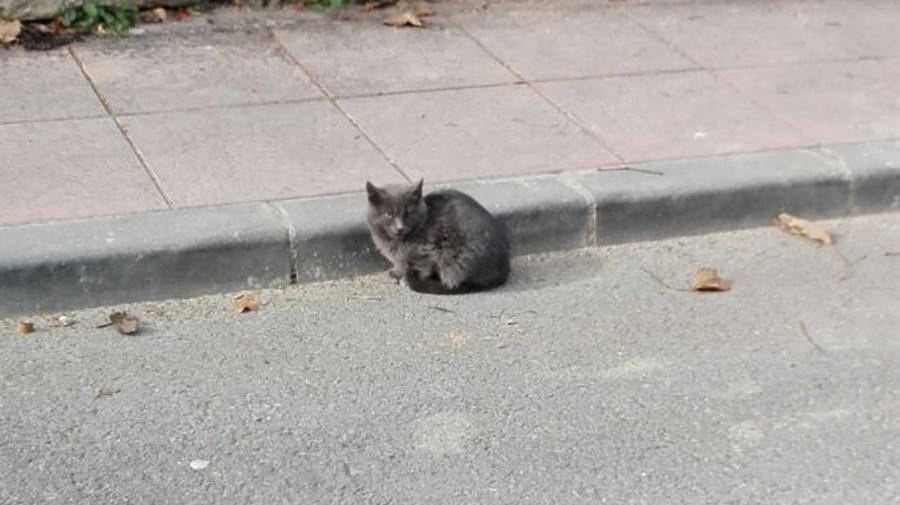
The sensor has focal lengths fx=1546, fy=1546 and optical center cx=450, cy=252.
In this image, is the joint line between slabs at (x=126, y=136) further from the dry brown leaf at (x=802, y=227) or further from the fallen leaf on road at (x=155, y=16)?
the dry brown leaf at (x=802, y=227)

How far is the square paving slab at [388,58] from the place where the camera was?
24.9 ft

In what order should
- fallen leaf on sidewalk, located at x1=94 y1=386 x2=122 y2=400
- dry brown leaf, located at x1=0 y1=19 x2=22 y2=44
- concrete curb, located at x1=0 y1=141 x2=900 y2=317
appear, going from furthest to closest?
dry brown leaf, located at x1=0 y1=19 x2=22 y2=44 < concrete curb, located at x1=0 y1=141 x2=900 y2=317 < fallen leaf on sidewalk, located at x1=94 y1=386 x2=122 y2=400

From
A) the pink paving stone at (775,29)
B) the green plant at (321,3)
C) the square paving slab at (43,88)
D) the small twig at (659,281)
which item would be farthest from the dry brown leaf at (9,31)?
the small twig at (659,281)

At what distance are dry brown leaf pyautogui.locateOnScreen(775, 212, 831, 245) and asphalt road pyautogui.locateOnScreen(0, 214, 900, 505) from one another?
26cm

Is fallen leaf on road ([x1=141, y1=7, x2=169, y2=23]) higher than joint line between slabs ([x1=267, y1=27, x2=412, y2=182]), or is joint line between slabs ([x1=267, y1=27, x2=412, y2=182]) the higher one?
joint line between slabs ([x1=267, y1=27, x2=412, y2=182])

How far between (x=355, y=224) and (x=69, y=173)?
4.07 ft

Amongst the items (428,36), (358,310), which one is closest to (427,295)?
(358,310)

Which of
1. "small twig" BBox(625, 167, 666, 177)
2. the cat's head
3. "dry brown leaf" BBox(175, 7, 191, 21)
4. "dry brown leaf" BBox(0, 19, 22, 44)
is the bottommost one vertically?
"dry brown leaf" BBox(175, 7, 191, 21)

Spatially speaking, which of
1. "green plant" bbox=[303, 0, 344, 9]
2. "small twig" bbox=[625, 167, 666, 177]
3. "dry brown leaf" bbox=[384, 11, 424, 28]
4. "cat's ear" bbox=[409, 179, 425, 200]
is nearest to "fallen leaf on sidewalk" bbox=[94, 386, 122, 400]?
"cat's ear" bbox=[409, 179, 425, 200]

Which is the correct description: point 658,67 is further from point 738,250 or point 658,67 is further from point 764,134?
point 738,250

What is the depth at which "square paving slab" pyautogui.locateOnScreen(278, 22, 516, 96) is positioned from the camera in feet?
24.9

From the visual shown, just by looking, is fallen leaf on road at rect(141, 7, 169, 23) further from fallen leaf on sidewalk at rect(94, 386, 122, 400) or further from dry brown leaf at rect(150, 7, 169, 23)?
fallen leaf on sidewalk at rect(94, 386, 122, 400)

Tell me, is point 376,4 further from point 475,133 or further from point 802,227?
point 802,227

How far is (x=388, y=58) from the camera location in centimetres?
788
